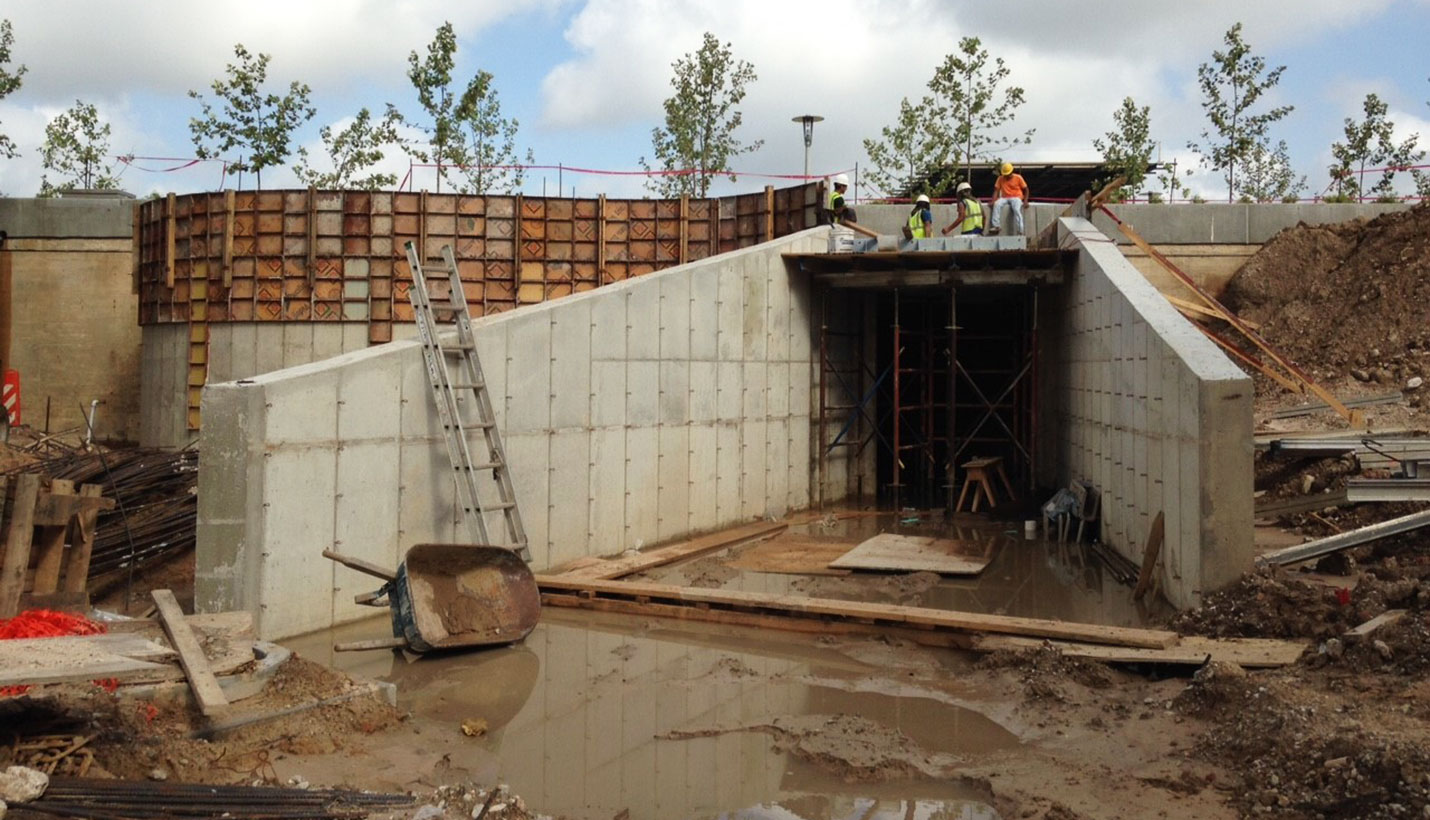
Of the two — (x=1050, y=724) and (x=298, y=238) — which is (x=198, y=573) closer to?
(x=1050, y=724)

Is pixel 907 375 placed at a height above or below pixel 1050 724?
above

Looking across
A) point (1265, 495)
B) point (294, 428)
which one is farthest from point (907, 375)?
point (294, 428)

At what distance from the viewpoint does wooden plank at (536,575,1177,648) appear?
8820mm

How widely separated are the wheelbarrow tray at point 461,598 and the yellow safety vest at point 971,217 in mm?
10616

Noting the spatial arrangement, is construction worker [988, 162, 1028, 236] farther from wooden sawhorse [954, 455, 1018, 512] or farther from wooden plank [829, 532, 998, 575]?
wooden plank [829, 532, 998, 575]

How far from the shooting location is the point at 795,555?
44.1 feet

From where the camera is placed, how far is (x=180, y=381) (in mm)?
21312

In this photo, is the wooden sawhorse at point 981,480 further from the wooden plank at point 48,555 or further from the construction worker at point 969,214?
the wooden plank at point 48,555

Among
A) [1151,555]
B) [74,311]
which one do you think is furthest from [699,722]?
[74,311]

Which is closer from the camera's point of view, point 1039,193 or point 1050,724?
→ point 1050,724

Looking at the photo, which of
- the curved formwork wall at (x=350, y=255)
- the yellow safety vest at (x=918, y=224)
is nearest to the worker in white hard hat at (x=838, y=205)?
the yellow safety vest at (x=918, y=224)

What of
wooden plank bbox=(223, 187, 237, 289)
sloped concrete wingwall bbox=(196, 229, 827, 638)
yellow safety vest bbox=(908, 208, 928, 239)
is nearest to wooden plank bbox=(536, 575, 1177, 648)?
sloped concrete wingwall bbox=(196, 229, 827, 638)

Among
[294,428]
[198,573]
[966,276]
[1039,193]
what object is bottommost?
[198,573]

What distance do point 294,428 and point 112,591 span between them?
4300 mm
